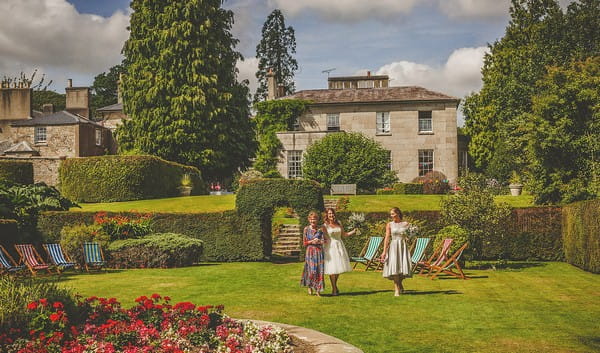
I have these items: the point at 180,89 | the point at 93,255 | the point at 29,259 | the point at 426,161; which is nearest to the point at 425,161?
the point at 426,161

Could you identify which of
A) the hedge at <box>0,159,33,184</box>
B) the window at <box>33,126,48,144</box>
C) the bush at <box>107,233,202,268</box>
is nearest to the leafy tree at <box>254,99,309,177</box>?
the hedge at <box>0,159,33,184</box>

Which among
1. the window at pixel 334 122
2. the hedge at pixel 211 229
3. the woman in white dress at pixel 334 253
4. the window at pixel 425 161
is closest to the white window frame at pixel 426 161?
the window at pixel 425 161

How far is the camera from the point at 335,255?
1266 cm

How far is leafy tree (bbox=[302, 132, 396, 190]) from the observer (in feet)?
127

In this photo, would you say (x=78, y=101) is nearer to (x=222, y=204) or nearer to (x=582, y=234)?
(x=222, y=204)

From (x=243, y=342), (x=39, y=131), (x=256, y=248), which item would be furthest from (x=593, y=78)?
(x=39, y=131)

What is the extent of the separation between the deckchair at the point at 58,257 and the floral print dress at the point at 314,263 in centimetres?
848

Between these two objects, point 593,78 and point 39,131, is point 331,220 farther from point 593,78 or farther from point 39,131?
point 39,131

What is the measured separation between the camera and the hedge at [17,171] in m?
32.0

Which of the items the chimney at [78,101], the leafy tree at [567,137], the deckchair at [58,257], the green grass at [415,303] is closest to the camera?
the green grass at [415,303]

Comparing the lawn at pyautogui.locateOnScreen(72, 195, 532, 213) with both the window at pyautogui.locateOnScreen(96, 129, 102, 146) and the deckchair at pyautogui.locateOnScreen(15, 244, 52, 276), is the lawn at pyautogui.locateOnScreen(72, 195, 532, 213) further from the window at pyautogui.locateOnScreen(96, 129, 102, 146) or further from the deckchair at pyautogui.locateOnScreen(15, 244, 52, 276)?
the window at pyautogui.locateOnScreen(96, 129, 102, 146)

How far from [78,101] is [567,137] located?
49496 mm

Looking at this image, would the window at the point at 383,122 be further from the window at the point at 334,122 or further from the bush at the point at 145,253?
the bush at the point at 145,253

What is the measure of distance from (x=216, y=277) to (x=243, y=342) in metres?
9.88
